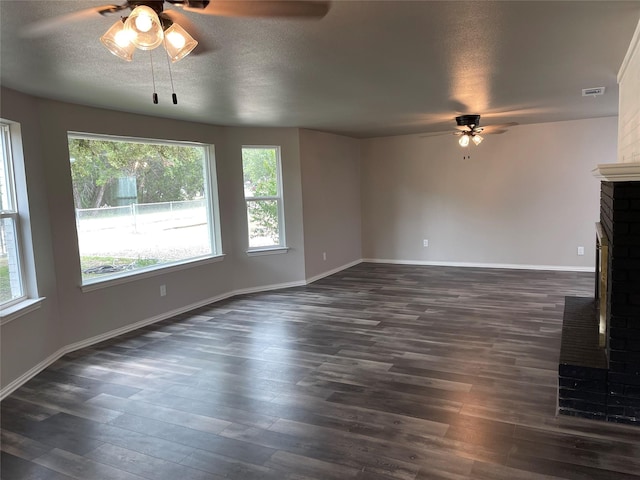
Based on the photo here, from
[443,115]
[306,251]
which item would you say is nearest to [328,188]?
[306,251]

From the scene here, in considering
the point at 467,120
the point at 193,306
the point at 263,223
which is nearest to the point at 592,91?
the point at 467,120

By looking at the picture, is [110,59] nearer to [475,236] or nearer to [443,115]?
[443,115]

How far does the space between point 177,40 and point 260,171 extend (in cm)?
436

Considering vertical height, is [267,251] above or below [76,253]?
below

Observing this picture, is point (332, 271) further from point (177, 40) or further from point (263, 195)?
point (177, 40)

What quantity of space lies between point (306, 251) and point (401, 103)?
9.23 ft

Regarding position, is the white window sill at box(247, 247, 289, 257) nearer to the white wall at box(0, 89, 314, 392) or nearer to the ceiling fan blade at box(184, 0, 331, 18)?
the white wall at box(0, 89, 314, 392)

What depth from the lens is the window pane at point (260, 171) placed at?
241 inches

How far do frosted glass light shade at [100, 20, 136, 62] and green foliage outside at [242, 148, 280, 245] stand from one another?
4.18 meters

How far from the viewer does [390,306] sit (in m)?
5.25

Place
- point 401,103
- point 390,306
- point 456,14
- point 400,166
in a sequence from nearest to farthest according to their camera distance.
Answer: point 456,14 → point 401,103 → point 390,306 → point 400,166

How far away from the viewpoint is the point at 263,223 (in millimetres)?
6289

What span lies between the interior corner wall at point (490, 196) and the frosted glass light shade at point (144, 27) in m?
6.29

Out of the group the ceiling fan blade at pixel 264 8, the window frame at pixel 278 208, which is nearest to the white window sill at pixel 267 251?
the window frame at pixel 278 208
